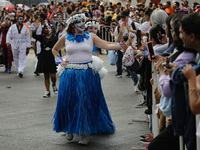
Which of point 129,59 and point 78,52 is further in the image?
point 78,52

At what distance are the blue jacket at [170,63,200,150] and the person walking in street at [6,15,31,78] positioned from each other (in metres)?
12.4

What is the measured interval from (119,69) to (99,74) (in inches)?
293

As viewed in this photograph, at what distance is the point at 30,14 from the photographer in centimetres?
2820

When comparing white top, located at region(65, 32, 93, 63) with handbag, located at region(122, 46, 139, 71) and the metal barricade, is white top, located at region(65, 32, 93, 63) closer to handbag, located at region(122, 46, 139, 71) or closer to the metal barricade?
handbag, located at region(122, 46, 139, 71)

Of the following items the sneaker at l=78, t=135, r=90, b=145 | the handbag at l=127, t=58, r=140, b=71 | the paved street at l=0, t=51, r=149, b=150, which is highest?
the handbag at l=127, t=58, r=140, b=71

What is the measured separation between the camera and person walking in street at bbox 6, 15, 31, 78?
15.9 metres

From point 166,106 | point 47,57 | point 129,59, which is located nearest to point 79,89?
point 129,59

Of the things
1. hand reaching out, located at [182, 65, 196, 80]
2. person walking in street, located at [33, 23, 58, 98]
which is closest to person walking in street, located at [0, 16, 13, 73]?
person walking in street, located at [33, 23, 58, 98]

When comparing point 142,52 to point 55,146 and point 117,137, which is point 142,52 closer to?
point 117,137

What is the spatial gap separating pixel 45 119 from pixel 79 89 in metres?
1.94

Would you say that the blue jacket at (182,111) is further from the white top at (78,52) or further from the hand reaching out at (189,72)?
the white top at (78,52)

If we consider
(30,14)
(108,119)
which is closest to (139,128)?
(108,119)

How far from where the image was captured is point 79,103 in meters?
6.70

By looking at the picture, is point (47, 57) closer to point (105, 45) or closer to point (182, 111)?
point (105, 45)
